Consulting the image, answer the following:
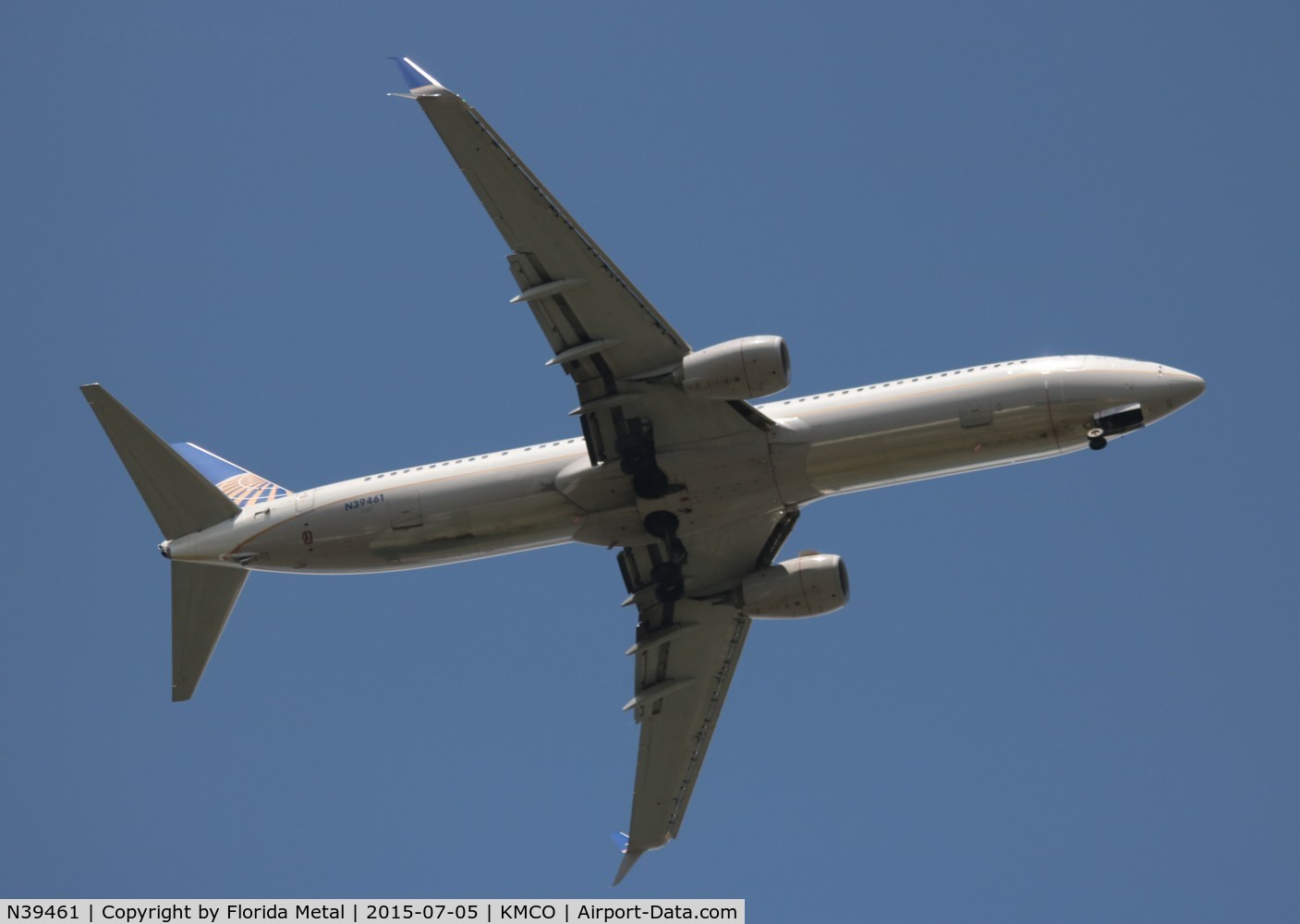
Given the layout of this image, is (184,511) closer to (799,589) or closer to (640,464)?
(640,464)

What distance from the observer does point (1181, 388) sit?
49.7 m

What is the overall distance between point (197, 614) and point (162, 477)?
4.43m

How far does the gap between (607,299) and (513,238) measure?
3.14 meters

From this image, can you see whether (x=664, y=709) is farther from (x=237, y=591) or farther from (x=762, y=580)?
(x=237, y=591)

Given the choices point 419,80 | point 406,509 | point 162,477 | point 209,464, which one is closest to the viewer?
point 419,80

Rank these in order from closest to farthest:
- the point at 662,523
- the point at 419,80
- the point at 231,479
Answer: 1. the point at 419,80
2. the point at 662,523
3. the point at 231,479

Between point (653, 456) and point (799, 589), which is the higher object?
point (653, 456)

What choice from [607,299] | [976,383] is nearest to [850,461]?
[976,383]

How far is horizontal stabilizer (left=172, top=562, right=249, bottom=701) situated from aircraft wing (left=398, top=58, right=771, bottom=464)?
12.4 m

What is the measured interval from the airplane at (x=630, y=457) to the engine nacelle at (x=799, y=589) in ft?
0.20

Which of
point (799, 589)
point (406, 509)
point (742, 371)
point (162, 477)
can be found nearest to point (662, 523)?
point (799, 589)

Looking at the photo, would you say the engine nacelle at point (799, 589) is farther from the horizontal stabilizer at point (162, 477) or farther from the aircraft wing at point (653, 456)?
the horizontal stabilizer at point (162, 477)

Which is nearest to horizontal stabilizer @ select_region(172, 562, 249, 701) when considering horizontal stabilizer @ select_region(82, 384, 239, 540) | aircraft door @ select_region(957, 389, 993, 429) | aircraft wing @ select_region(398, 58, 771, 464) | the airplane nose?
horizontal stabilizer @ select_region(82, 384, 239, 540)

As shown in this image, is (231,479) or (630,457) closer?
(630,457)
